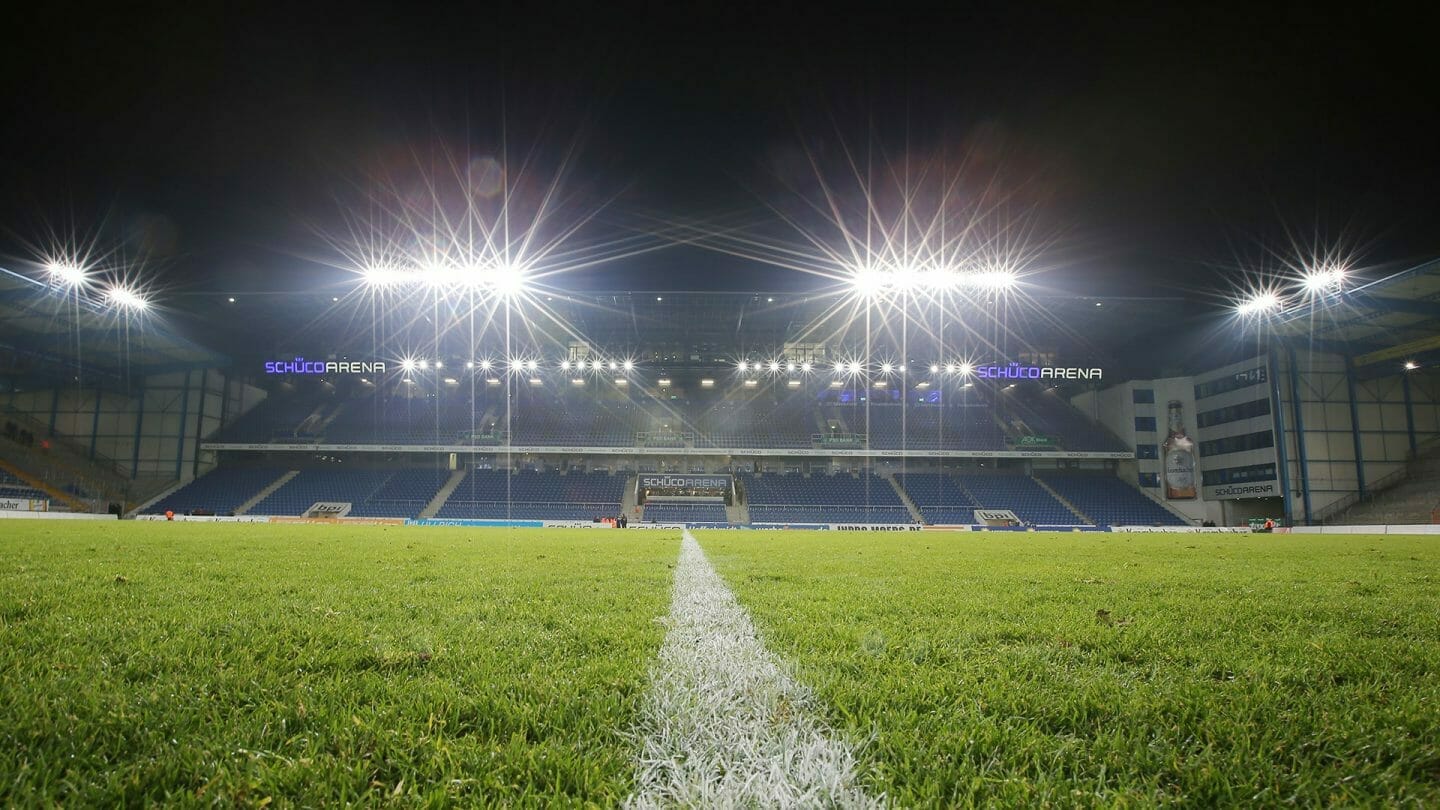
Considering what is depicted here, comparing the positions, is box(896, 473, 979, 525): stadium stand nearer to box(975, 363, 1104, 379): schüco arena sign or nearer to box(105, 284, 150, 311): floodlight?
box(975, 363, 1104, 379): schüco arena sign

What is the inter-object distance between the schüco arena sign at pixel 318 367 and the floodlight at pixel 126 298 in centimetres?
783

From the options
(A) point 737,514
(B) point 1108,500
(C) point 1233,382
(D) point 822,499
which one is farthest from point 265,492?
(C) point 1233,382

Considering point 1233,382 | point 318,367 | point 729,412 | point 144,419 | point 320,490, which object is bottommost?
point 320,490

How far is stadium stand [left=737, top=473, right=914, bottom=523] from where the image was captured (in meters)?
33.0

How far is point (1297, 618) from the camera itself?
3.46 meters

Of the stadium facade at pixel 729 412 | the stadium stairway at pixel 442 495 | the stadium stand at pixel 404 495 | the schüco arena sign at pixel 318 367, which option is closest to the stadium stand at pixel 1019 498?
the stadium facade at pixel 729 412

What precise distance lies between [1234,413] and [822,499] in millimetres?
21998

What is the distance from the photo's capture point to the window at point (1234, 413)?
31.6 meters

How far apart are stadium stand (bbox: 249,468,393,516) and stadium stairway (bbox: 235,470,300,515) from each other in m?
0.20

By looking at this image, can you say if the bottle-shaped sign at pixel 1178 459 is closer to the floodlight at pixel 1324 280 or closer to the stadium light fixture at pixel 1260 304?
the stadium light fixture at pixel 1260 304

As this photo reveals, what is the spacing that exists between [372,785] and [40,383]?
148 feet

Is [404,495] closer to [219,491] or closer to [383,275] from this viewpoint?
[219,491]

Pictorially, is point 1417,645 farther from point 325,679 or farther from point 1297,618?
point 325,679

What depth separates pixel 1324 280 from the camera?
942 inches
